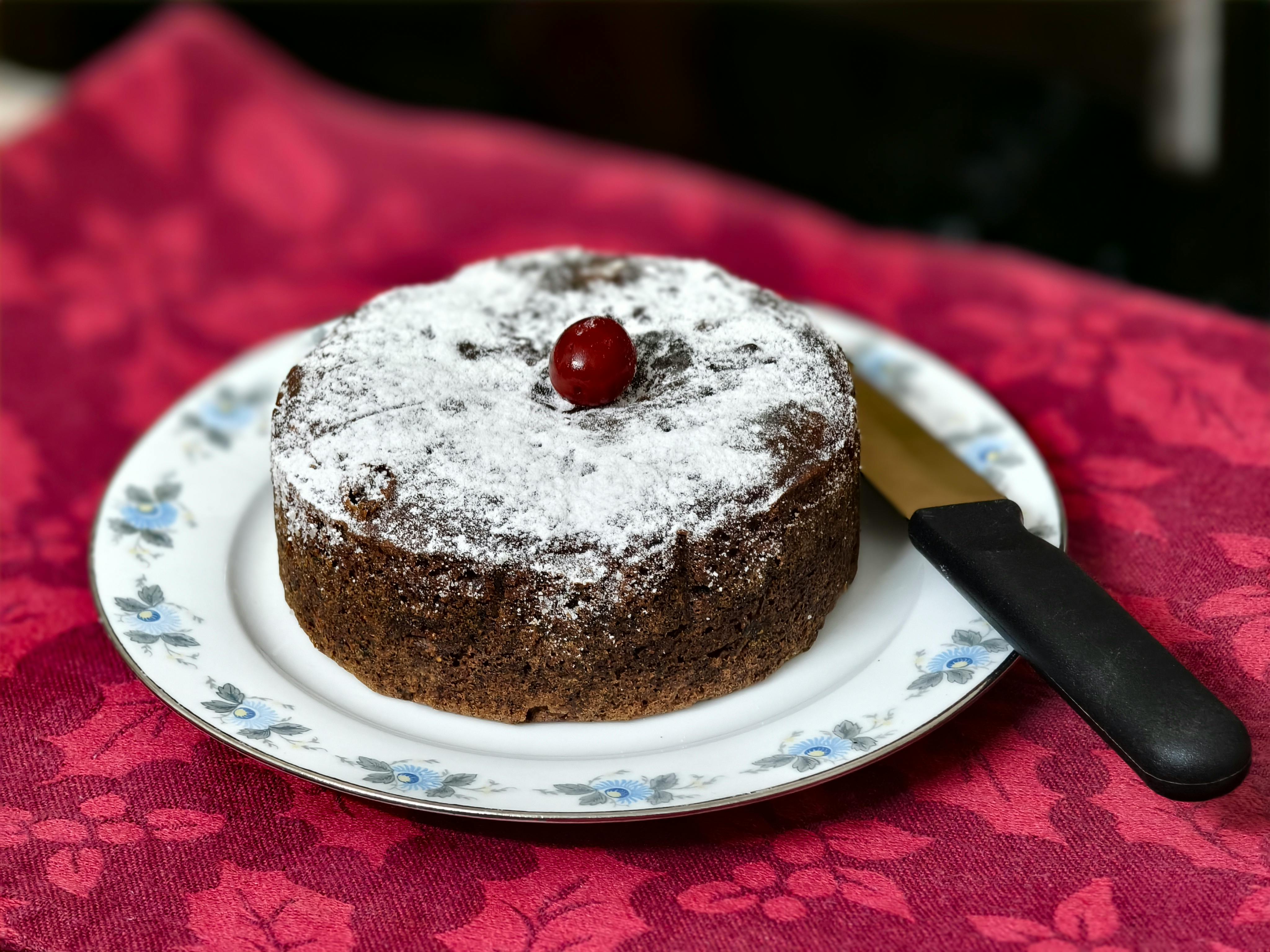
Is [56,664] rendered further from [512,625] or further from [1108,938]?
[1108,938]

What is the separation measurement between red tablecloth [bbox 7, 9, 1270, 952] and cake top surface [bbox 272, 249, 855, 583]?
313 mm

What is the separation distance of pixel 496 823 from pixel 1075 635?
62cm

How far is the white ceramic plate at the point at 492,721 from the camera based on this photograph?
4.31 ft

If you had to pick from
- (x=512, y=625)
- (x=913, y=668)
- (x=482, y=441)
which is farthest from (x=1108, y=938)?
(x=482, y=441)

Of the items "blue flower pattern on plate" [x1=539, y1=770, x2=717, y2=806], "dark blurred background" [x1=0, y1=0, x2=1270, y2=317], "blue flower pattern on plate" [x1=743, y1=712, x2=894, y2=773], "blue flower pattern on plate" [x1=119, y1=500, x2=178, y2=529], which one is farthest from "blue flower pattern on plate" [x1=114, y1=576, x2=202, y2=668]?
"dark blurred background" [x1=0, y1=0, x2=1270, y2=317]

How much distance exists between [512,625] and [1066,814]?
2.00ft

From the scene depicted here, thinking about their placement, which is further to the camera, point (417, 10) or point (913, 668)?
point (417, 10)

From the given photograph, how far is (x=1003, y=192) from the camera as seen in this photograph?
3.56 meters

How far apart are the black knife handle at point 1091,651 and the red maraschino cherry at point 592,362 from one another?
40 cm

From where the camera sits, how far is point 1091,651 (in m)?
1.27

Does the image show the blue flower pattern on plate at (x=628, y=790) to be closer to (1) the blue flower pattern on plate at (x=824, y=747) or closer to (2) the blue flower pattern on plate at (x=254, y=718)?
(1) the blue flower pattern on plate at (x=824, y=747)

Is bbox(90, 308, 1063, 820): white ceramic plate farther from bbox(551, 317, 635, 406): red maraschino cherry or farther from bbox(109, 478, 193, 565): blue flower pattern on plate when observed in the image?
bbox(551, 317, 635, 406): red maraschino cherry

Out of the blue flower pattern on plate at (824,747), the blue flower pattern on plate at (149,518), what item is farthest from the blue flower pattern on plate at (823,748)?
the blue flower pattern on plate at (149,518)

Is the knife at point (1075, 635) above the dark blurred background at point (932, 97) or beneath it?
above
